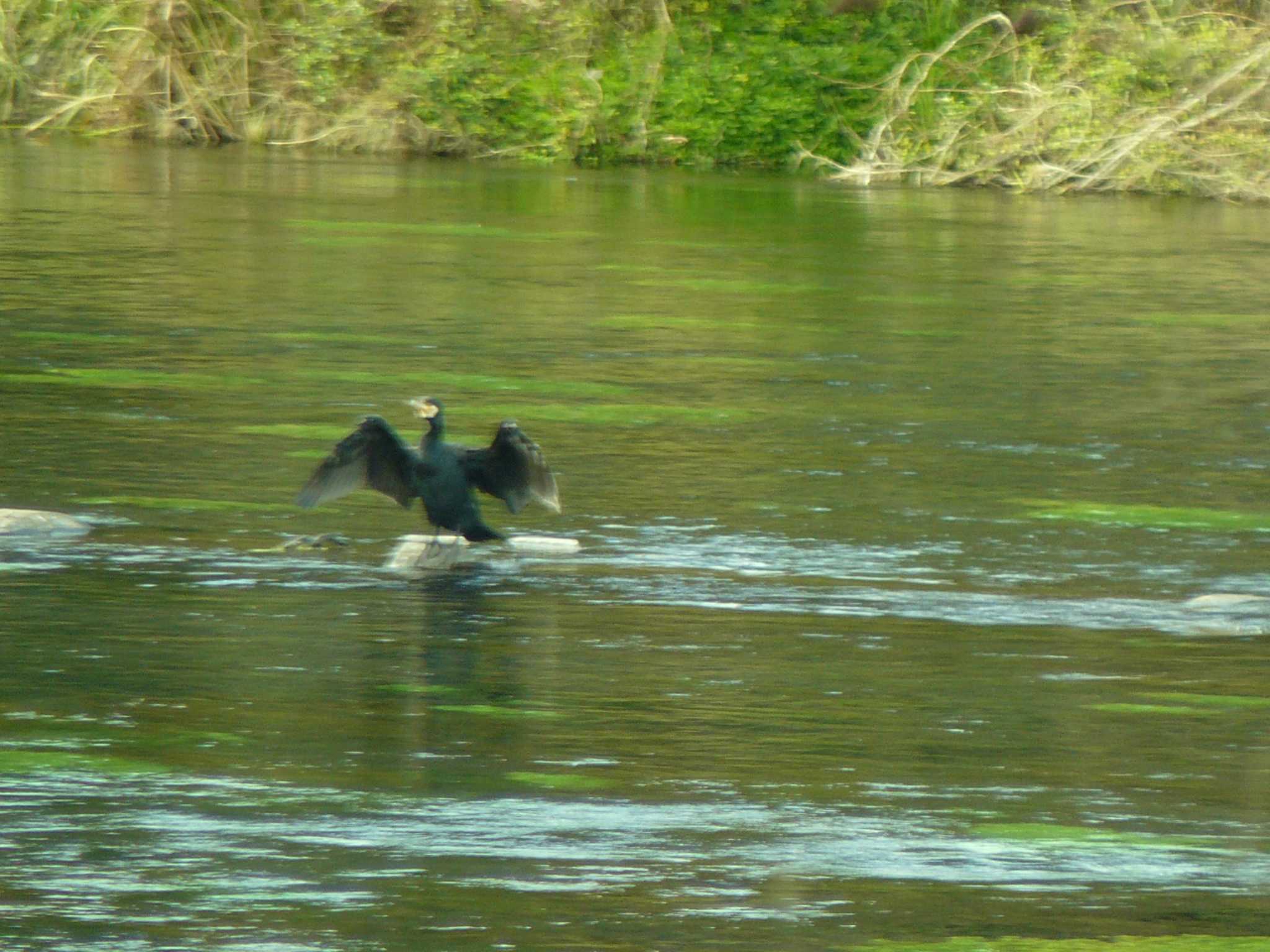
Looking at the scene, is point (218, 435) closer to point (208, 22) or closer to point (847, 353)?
point (847, 353)

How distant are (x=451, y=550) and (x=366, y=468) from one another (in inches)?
14.0

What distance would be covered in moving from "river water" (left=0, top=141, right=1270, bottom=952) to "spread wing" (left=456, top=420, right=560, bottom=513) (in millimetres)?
201

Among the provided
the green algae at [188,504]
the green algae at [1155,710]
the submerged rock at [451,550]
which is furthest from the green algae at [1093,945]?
the green algae at [188,504]

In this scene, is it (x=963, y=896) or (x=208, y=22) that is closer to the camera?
(x=963, y=896)

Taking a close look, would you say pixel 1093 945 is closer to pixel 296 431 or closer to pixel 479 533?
pixel 479 533

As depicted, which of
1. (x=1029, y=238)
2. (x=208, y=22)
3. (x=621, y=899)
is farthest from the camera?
(x=208, y=22)

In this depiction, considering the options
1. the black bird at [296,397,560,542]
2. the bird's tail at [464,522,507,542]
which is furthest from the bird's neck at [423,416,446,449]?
the bird's tail at [464,522,507,542]

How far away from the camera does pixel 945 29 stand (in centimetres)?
3105

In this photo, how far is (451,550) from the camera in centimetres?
774

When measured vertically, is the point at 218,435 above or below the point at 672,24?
below

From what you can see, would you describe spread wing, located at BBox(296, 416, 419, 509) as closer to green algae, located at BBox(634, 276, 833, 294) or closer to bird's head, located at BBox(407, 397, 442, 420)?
bird's head, located at BBox(407, 397, 442, 420)

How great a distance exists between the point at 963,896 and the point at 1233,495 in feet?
16.0

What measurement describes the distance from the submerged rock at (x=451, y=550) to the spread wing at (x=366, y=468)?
156mm

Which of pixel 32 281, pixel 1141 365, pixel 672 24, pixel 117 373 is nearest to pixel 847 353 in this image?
pixel 1141 365
